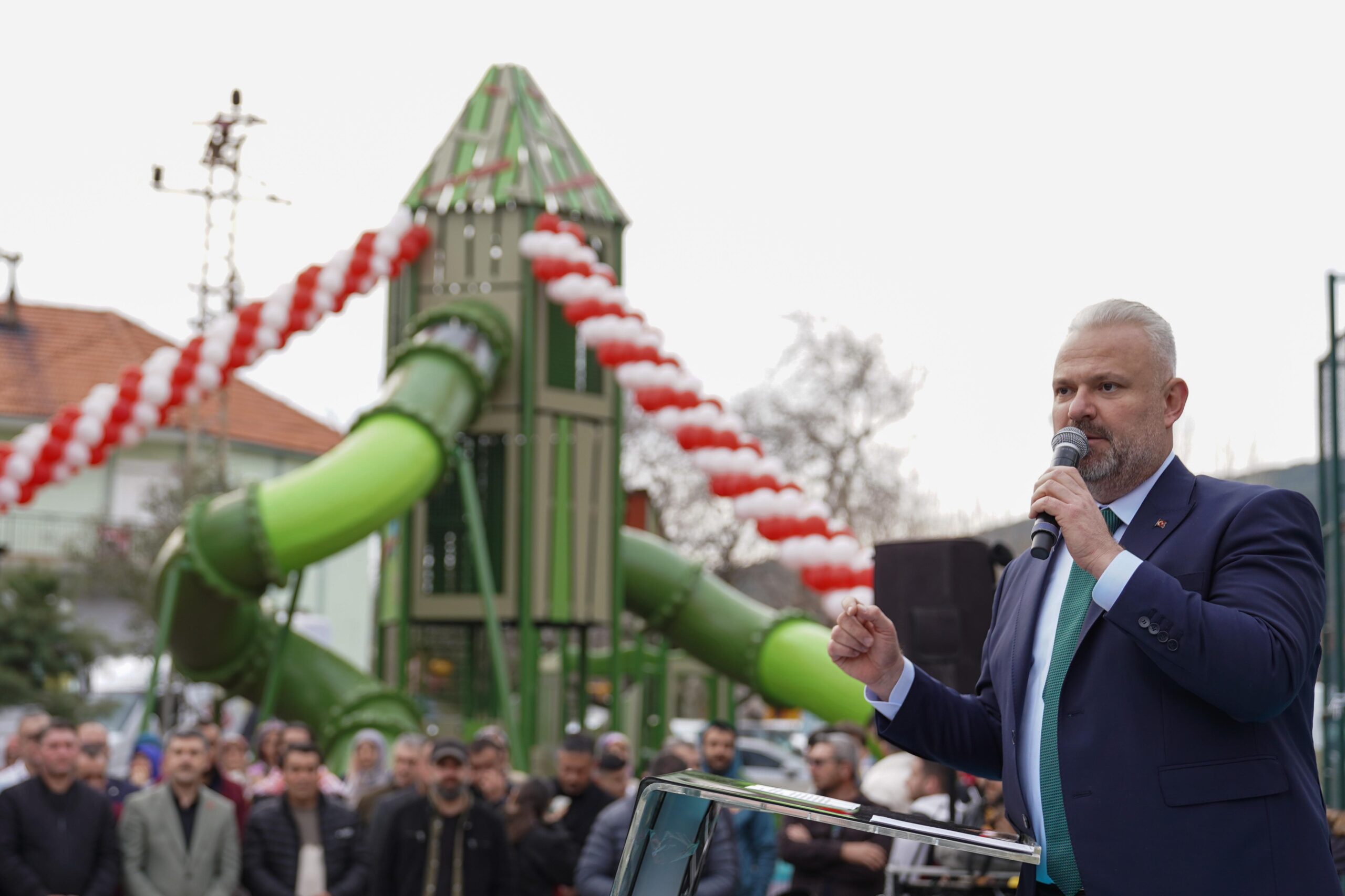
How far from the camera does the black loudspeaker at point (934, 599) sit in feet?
22.0

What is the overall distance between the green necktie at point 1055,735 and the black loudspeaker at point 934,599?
3.89 metres

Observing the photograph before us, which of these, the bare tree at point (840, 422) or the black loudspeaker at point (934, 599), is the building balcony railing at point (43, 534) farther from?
the black loudspeaker at point (934, 599)

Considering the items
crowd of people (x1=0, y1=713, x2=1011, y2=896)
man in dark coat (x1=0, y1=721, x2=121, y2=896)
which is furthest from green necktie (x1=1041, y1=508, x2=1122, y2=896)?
man in dark coat (x1=0, y1=721, x2=121, y2=896)

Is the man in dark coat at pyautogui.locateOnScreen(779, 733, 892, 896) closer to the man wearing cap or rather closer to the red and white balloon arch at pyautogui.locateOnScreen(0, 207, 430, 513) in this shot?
the man wearing cap

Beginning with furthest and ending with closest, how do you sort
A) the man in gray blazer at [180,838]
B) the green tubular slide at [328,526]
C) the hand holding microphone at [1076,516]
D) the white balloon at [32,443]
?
the white balloon at [32,443] → the green tubular slide at [328,526] → the man in gray blazer at [180,838] → the hand holding microphone at [1076,516]

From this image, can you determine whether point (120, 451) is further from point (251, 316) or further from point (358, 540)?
point (358, 540)

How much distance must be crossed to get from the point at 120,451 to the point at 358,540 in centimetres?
2837

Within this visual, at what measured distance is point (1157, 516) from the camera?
9.09 feet

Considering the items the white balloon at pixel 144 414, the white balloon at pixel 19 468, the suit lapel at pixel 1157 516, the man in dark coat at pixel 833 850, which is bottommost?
the man in dark coat at pixel 833 850

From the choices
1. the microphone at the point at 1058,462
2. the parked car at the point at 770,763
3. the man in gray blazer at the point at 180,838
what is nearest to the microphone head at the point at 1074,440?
the microphone at the point at 1058,462

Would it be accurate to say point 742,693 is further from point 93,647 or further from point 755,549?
point 93,647

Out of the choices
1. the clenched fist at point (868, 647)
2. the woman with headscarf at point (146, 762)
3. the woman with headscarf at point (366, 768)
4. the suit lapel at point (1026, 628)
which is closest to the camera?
the suit lapel at point (1026, 628)

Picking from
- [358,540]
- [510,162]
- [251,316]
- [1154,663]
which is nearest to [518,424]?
[358,540]

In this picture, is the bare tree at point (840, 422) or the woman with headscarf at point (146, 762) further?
the bare tree at point (840, 422)
